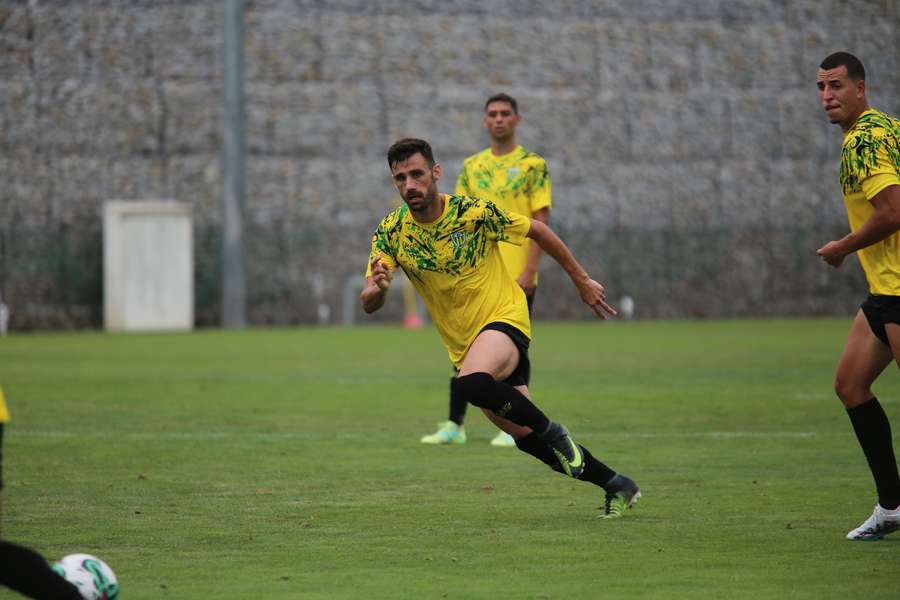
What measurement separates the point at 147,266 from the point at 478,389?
25.4 m

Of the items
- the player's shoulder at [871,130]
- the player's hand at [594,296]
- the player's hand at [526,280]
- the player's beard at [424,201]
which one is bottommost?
the player's hand at [526,280]

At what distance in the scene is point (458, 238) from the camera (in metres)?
9.10

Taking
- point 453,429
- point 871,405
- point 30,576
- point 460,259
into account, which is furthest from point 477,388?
point 453,429

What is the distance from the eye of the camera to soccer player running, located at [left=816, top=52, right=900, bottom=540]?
26.5 feet

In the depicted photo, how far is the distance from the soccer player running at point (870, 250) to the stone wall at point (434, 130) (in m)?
27.2

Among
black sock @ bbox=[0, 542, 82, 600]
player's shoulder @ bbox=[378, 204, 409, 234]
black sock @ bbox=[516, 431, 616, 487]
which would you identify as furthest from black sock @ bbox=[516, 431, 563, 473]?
black sock @ bbox=[0, 542, 82, 600]

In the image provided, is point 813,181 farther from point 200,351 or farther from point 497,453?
point 497,453

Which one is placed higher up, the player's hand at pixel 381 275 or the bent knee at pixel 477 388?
the player's hand at pixel 381 275

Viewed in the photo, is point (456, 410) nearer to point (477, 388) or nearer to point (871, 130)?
point (477, 388)

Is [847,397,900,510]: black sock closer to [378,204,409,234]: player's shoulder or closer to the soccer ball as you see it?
[378,204,409,234]: player's shoulder

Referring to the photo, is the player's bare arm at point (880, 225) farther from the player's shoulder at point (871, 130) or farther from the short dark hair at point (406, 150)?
the short dark hair at point (406, 150)

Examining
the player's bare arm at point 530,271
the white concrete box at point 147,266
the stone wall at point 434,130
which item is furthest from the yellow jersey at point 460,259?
the stone wall at point 434,130

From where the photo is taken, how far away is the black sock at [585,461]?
8.89 meters

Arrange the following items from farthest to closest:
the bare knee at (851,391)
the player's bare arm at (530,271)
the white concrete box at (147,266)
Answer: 1. the white concrete box at (147,266)
2. the player's bare arm at (530,271)
3. the bare knee at (851,391)
